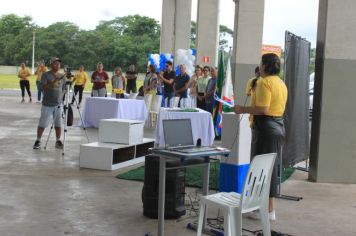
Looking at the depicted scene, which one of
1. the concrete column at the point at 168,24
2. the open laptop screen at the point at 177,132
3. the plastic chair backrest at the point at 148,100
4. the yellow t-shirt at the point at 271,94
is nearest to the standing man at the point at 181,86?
the plastic chair backrest at the point at 148,100

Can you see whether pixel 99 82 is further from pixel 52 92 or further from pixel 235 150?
pixel 235 150

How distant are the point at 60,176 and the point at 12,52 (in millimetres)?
83569

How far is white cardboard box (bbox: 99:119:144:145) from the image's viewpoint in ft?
31.7

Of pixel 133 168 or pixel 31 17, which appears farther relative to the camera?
pixel 31 17

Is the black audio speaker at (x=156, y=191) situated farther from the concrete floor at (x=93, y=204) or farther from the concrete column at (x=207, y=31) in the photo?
the concrete column at (x=207, y=31)

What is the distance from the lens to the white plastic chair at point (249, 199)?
4781 millimetres

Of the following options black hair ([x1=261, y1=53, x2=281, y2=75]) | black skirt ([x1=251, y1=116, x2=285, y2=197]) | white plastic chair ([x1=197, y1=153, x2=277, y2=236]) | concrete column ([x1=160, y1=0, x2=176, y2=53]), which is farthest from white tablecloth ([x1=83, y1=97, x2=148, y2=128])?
concrete column ([x1=160, y1=0, x2=176, y2=53])

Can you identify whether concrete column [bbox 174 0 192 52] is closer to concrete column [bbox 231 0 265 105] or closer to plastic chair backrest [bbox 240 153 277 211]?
concrete column [bbox 231 0 265 105]

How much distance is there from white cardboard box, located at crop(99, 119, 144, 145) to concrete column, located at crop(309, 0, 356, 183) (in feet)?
10.8

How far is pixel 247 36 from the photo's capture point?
16016 millimetres

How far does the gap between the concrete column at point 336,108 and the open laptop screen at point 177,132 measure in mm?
4286

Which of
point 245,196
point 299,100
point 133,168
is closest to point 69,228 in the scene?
point 245,196

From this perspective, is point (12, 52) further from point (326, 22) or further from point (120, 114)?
point (326, 22)

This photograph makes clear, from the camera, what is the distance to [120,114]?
1543 cm
